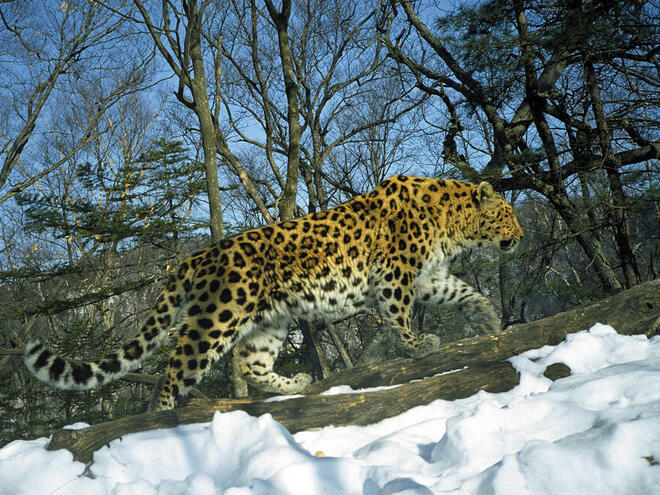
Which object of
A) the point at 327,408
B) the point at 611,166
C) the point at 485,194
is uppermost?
the point at 611,166

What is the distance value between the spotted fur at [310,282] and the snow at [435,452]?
1.62m

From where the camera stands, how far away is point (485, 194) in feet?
24.8

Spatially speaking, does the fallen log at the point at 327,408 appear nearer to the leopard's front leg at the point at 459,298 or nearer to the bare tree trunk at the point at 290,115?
the leopard's front leg at the point at 459,298

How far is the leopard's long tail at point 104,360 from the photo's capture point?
16.3ft

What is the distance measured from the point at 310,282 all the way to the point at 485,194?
2899 millimetres

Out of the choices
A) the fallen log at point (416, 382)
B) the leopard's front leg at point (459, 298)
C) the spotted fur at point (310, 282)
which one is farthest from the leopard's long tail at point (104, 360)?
the leopard's front leg at point (459, 298)

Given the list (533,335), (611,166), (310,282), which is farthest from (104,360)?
(611,166)

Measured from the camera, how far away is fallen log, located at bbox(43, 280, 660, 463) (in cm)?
437

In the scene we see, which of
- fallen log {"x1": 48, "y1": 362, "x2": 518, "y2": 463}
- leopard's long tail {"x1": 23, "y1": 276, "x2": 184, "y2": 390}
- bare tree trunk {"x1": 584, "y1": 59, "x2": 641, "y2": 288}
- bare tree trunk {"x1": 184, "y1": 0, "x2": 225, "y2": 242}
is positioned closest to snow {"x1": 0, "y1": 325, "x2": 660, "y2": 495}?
fallen log {"x1": 48, "y1": 362, "x2": 518, "y2": 463}

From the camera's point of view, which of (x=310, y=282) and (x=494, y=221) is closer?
(x=310, y=282)

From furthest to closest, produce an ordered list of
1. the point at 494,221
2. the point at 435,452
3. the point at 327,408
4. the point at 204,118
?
the point at 204,118, the point at 494,221, the point at 327,408, the point at 435,452

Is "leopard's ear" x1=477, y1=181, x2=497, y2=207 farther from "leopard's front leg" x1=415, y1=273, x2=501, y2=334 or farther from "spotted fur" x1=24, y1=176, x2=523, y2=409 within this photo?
"leopard's front leg" x1=415, y1=273, x2=501, y2=334

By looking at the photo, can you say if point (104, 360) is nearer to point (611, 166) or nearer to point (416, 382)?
point (416, 382)

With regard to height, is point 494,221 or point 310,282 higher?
point 494,221
